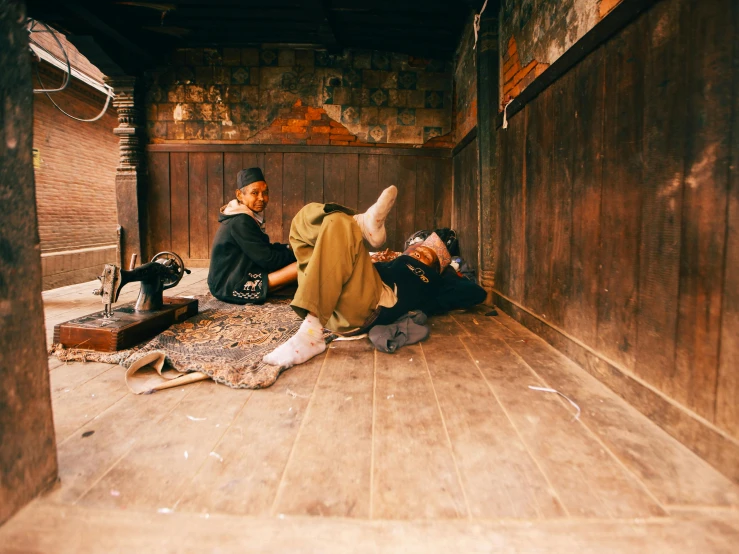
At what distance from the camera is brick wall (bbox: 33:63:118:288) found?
713cm

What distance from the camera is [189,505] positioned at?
3.09 feet

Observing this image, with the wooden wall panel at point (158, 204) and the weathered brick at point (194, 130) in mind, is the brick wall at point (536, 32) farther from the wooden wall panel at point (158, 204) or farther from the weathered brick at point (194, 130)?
the wooden wall panel at point (158, 204)

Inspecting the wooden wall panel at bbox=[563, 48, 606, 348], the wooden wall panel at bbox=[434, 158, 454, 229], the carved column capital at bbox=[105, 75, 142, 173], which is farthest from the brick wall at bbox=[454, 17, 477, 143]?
the carved column capital at bbox=[105, 75, 142, 173]

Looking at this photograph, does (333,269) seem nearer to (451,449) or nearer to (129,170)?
(451,449)

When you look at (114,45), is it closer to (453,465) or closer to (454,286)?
(454,286)

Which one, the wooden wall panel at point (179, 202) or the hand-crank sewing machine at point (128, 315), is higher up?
the wooden wall panel at point (179, 202)

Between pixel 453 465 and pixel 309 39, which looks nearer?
pixel 453 465

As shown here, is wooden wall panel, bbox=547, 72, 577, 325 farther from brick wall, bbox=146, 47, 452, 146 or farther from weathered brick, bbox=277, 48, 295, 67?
weathered brick, bbox=277, 48, 295, 67

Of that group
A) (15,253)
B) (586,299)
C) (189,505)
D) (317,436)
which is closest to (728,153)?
(586,299)

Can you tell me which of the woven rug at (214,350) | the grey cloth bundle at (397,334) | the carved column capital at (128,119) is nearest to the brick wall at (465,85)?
the grey cloth bundle at (397,334)

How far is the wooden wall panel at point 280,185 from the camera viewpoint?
15.8 ft

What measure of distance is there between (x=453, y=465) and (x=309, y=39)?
474 cm

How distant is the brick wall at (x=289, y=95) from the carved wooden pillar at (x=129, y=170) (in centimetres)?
20

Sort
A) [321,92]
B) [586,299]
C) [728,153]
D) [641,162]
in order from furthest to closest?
[321,92], [586,299], [641,162], [728,153]
